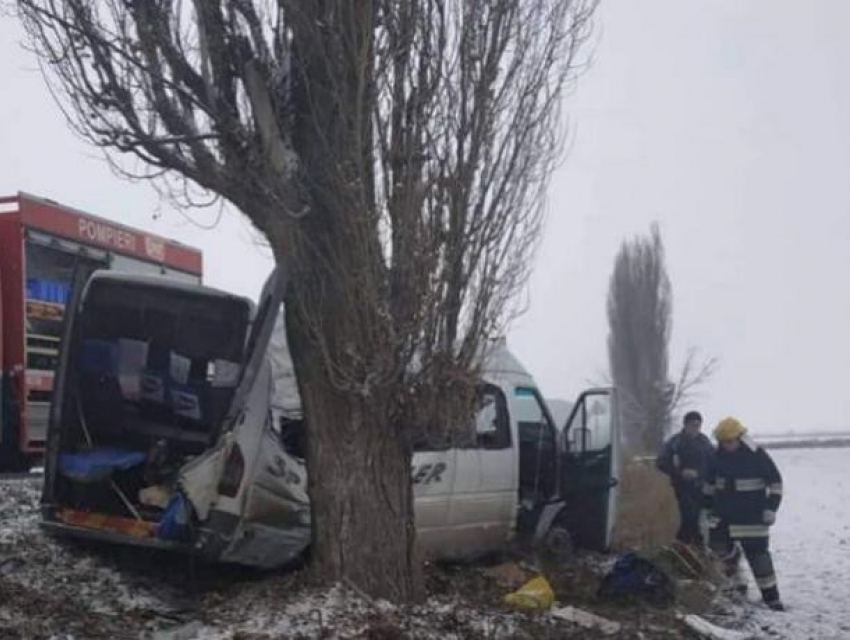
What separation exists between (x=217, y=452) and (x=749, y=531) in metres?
4.52

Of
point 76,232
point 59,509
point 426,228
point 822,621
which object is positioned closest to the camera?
point 426,228

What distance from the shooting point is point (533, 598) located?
7.10 m

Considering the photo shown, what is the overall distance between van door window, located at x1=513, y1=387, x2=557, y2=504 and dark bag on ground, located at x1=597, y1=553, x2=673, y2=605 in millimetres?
2014

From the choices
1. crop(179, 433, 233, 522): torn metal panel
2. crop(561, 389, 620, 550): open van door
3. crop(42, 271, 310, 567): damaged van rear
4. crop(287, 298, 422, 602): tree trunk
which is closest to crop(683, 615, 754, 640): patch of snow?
crop(287, 298, 422, 602): tree trunk

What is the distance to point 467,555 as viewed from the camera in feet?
29.2

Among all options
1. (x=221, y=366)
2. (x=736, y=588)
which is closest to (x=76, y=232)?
(x=221, y=366)

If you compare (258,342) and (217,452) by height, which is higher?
(258,342)

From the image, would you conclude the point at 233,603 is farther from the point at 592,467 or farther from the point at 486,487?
the point at 592,467

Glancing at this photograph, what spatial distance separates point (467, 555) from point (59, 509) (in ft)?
10.2

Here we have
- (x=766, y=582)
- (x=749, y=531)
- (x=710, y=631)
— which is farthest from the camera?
(x=749, y=531)

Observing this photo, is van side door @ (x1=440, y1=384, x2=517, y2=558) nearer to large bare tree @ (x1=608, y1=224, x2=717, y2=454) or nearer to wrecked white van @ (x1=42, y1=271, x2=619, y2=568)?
wrecked white van @ (x1=42, y1=271, x2=619, y2=568)

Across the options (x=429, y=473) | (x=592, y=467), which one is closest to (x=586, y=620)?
(x=429, y=473)

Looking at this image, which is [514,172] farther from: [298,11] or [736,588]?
[736,588]

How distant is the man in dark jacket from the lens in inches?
428
